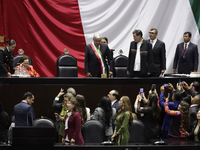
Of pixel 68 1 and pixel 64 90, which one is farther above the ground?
pixel 68 1

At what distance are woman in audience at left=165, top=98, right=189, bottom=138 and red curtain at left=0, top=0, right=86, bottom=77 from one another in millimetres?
4156

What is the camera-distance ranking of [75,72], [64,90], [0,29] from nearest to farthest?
[64,90] < [75,72] < [0,29]

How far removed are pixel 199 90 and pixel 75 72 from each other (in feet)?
7.98

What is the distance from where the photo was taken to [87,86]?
22.4 ft

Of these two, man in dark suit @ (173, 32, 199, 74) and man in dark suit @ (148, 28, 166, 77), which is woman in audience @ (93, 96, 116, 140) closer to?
man in dark suit @ (148, 28, 166, 77)

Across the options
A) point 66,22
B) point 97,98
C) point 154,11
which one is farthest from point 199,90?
point 66,22

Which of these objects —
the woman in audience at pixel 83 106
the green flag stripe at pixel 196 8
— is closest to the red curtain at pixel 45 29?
the green flag stripe at pixel 196 8

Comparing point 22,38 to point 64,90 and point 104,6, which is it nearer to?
point 104,6

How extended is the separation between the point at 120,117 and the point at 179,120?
3.16 feet

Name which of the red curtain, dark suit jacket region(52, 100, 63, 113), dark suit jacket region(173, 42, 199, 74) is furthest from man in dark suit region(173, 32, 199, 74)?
dark suit jacket region(52, 100, 63, 113)

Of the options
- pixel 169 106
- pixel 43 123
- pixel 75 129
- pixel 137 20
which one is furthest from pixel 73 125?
pixel 137 20

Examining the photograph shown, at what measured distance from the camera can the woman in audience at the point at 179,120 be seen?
5.86 meters

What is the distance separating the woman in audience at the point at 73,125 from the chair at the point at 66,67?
2.24 meters

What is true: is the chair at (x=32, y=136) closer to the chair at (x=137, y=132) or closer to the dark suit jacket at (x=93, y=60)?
the chair at (x=137, y=132)
